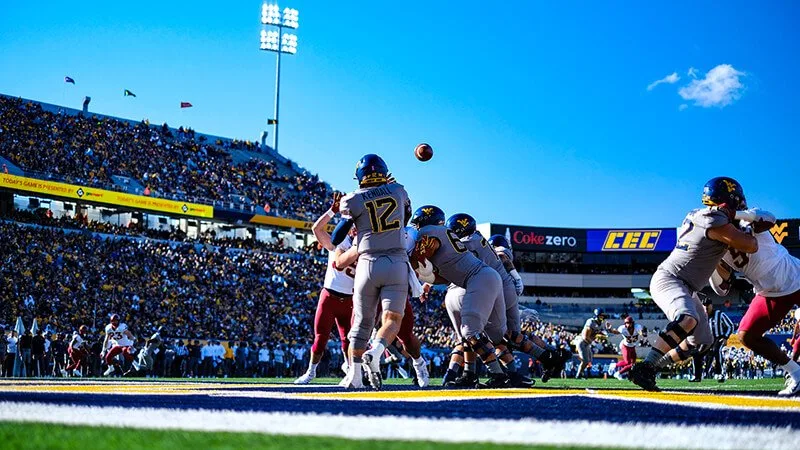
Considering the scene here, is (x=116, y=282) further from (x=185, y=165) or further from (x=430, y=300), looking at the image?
(x=430, y=300)

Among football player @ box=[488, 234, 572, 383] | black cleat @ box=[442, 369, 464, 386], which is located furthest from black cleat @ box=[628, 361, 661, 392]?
black cleat @ box=[442, 369, 464, 386]

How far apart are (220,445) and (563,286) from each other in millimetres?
69323

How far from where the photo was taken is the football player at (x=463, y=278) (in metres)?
9.05

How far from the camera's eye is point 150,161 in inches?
1873

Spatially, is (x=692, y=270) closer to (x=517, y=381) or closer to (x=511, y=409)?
(x=517, y=381)

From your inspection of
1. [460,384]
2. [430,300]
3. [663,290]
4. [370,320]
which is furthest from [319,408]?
[430,300]

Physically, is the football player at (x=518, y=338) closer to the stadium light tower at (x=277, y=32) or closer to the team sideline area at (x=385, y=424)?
the team sideline area at (x=385, y=424)

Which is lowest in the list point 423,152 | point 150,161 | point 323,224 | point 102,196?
point 323,224

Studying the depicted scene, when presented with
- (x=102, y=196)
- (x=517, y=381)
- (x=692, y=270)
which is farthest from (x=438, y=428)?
(x=102, y=196)

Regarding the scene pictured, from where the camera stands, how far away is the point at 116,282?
35.7 meters

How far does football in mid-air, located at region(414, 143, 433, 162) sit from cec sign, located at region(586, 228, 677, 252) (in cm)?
6005

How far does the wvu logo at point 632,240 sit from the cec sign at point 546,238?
2.34m

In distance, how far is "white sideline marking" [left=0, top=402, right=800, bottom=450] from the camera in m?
3.11

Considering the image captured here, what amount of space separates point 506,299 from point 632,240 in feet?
196
